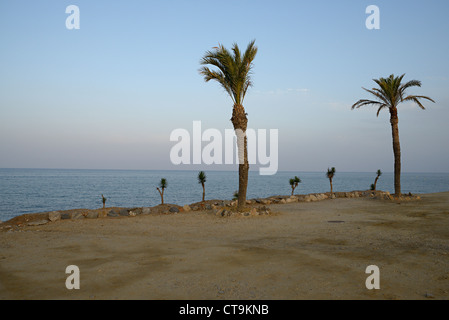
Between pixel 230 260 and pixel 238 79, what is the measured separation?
13.4 m

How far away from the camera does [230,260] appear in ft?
26.8

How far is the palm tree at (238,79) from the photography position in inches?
739

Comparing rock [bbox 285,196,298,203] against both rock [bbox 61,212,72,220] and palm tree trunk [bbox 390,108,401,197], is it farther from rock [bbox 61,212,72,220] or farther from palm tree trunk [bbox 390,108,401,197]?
rock [bbox 61,212,72,220]

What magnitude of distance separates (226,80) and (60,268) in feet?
48.5

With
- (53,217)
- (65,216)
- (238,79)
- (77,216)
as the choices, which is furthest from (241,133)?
(53,217)

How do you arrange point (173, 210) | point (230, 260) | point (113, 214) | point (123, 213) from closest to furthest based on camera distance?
point (230, 260) → point (113, 214) → point (123, 213) → point (173, 210)

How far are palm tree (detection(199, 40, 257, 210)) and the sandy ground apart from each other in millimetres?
5063

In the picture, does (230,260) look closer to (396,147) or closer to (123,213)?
(123,213)

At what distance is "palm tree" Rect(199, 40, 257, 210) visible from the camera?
1878cm

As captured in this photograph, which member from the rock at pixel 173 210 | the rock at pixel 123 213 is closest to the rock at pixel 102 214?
the rock at pixel 123 213

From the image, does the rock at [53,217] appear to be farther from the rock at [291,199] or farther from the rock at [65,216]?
the rock at [291,199]
